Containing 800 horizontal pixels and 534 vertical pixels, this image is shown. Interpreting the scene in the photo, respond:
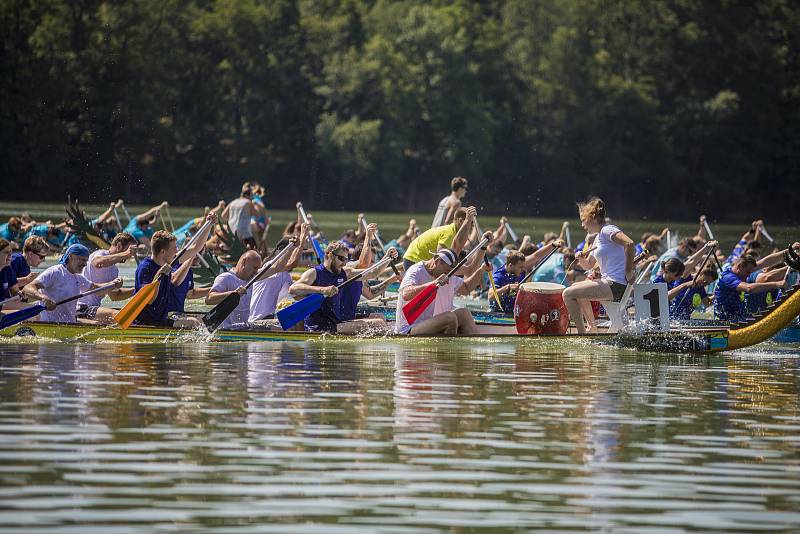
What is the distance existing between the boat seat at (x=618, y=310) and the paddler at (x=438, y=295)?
1.44 meters

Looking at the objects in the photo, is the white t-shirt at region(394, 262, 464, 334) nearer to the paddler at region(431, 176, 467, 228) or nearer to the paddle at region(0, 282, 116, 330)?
the paddle at region(0, 282, 116, 330)

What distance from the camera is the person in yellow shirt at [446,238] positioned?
1681 centimetres

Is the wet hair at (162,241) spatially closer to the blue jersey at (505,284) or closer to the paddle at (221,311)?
the paddle at (221,311)

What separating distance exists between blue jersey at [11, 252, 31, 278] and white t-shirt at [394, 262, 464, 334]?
4315 millimetres

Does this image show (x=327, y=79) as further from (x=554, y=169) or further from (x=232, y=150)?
(x=554, y=169)

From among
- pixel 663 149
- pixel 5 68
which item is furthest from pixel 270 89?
pixel 663 149

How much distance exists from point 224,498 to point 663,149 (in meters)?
68.5

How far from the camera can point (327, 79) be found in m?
75.5

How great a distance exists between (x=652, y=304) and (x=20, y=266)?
696 centimetres

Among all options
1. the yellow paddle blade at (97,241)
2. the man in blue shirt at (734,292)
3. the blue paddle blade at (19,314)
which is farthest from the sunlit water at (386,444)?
the yellow paddle blade at (97,241)

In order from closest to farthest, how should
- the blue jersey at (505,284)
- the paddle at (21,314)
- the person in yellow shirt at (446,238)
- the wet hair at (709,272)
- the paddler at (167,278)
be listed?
the paddler at (167,278) < the paddle at (21,314) < the person in yellow shirt at (446,238) < the wet hair at (709,272) < the blue jersey at (505,284)

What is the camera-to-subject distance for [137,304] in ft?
52.2

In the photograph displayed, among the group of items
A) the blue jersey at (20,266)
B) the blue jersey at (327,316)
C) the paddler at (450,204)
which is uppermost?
the paddler at (450,204)

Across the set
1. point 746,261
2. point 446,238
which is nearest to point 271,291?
point 446,238
